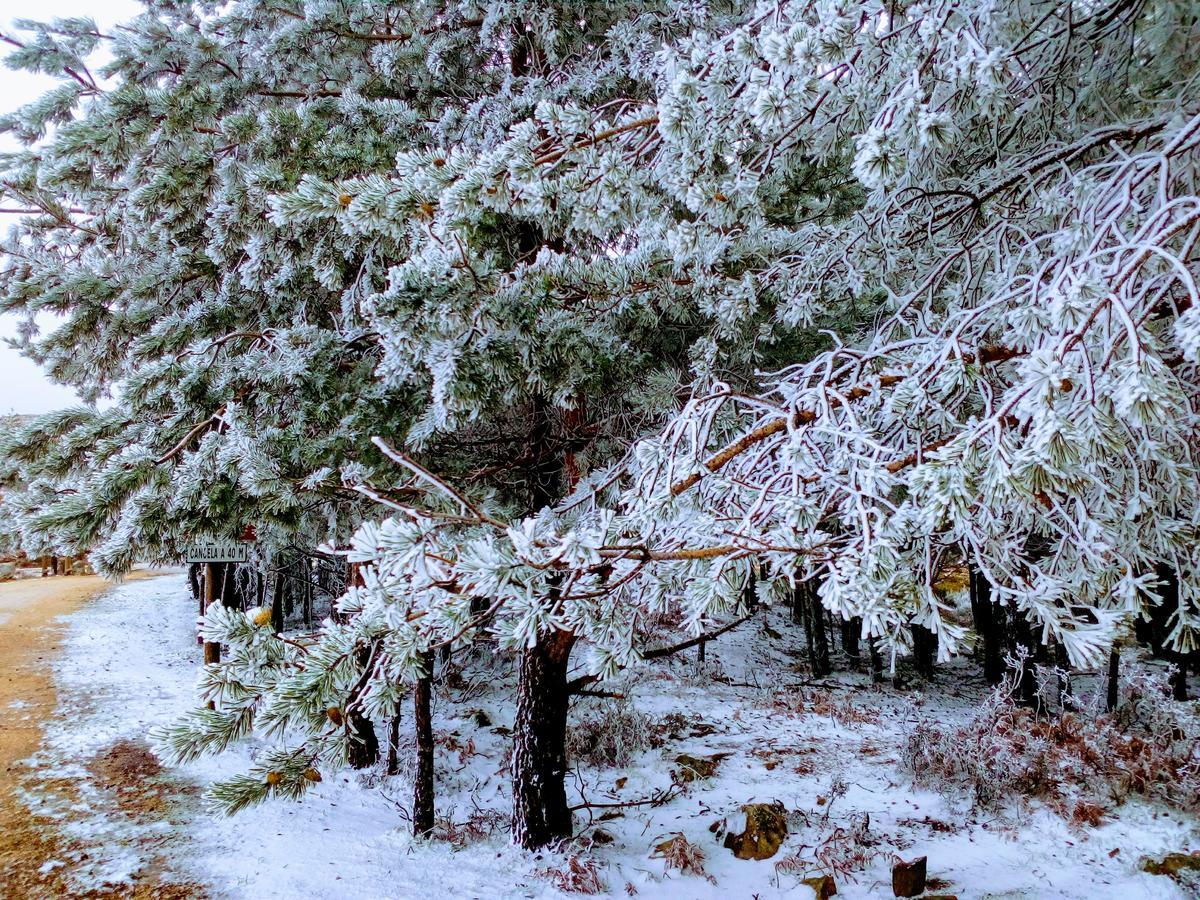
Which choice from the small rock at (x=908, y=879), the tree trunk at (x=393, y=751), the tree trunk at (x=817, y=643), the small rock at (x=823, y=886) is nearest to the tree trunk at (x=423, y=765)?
the tree trunk at (x=393, y=751)

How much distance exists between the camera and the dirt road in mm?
4447

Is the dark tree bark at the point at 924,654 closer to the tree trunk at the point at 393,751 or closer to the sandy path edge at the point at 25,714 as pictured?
the tree trunk at the point at 393,751

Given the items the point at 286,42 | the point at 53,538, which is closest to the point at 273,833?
the point at 53,538

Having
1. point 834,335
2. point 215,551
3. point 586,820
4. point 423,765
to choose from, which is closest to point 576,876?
point 586,820

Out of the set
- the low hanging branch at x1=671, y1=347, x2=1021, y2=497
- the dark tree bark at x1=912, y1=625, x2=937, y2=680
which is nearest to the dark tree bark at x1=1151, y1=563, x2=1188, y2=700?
the dark tree bark at x1=912, y1=625, x2=937, y2=680

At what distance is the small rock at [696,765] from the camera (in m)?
6.48

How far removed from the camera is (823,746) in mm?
7531

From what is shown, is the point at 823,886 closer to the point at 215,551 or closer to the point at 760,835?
the point at 760,835

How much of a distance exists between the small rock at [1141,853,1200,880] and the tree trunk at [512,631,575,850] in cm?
436

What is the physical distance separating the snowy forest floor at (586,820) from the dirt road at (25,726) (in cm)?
5

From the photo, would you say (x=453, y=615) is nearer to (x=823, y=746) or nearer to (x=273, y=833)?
(x=273, y=833)

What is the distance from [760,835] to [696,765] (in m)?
1.59

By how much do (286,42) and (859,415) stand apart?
15.1 feet

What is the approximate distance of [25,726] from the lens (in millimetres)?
6863
